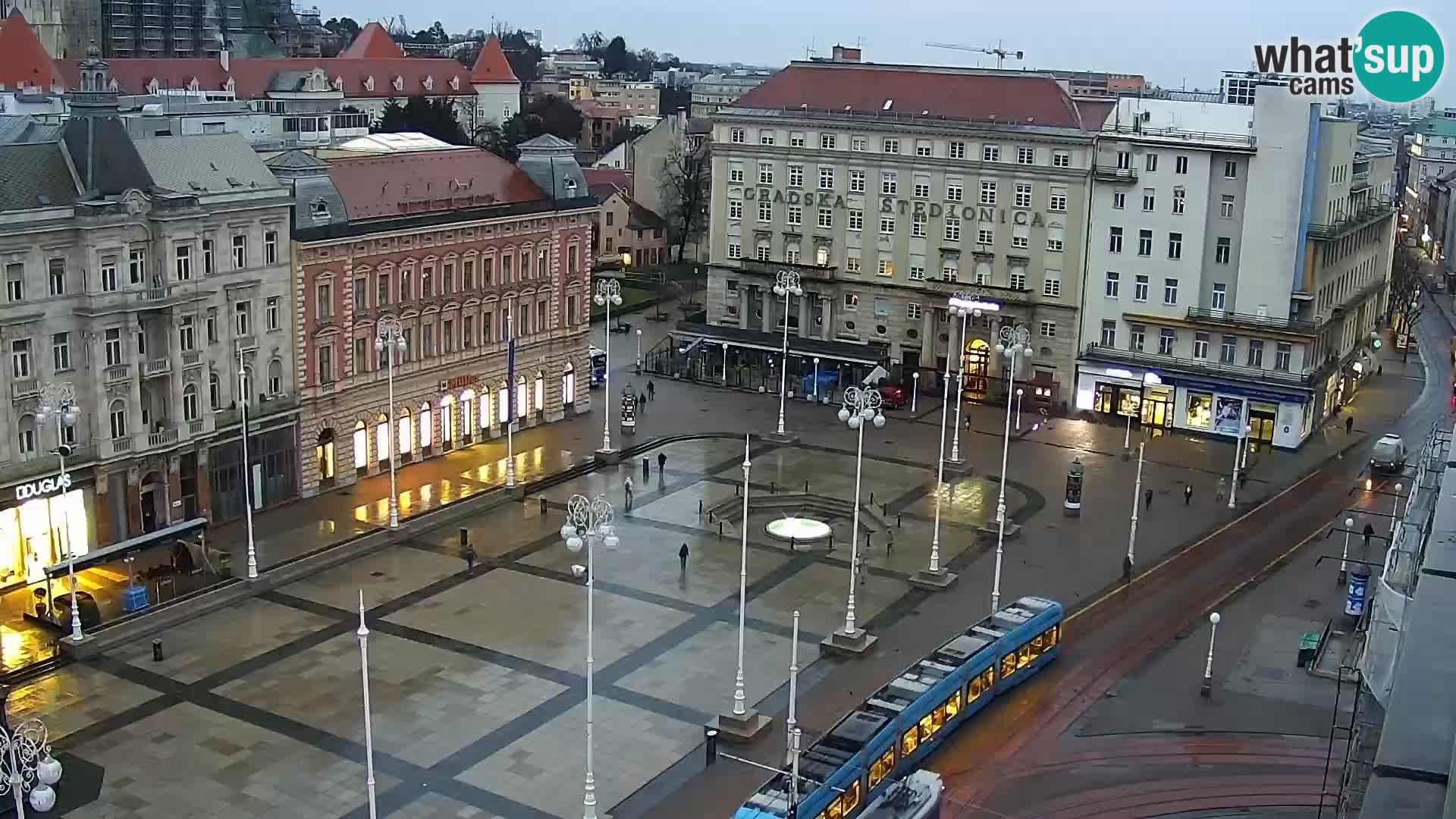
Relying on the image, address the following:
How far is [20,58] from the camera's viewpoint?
130875 mm

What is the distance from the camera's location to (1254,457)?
81.0 metres

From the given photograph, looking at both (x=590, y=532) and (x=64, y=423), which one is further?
(x=64, y=423)

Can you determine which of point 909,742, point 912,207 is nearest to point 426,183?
point 912,207

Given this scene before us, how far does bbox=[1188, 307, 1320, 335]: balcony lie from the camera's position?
3260 inches

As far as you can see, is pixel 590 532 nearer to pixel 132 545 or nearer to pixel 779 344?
pixel 132 545

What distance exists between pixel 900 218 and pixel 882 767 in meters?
60.4

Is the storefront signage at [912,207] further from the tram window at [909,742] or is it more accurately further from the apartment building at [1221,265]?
the tram window at [909,742]

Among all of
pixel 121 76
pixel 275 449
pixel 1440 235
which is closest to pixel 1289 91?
pixel 275 449

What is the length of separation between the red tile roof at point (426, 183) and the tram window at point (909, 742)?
4097cm

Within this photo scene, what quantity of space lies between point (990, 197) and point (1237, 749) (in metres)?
54.1

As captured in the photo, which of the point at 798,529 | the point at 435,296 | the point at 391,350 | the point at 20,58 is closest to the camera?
the point at 391,350

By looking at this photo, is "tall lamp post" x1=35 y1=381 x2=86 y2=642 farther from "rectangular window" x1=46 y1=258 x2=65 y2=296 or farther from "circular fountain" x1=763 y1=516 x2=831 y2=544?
"circular fountain" x1=763 y1=516 x2=831 y2=544

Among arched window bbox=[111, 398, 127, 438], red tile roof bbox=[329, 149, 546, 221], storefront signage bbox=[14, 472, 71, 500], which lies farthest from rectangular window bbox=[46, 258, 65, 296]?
red tile roof bbox=[329, 149, 546, 221]

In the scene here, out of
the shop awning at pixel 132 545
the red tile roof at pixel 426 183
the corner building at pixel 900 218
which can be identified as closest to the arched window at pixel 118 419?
the shop awning at pixel 132 545
